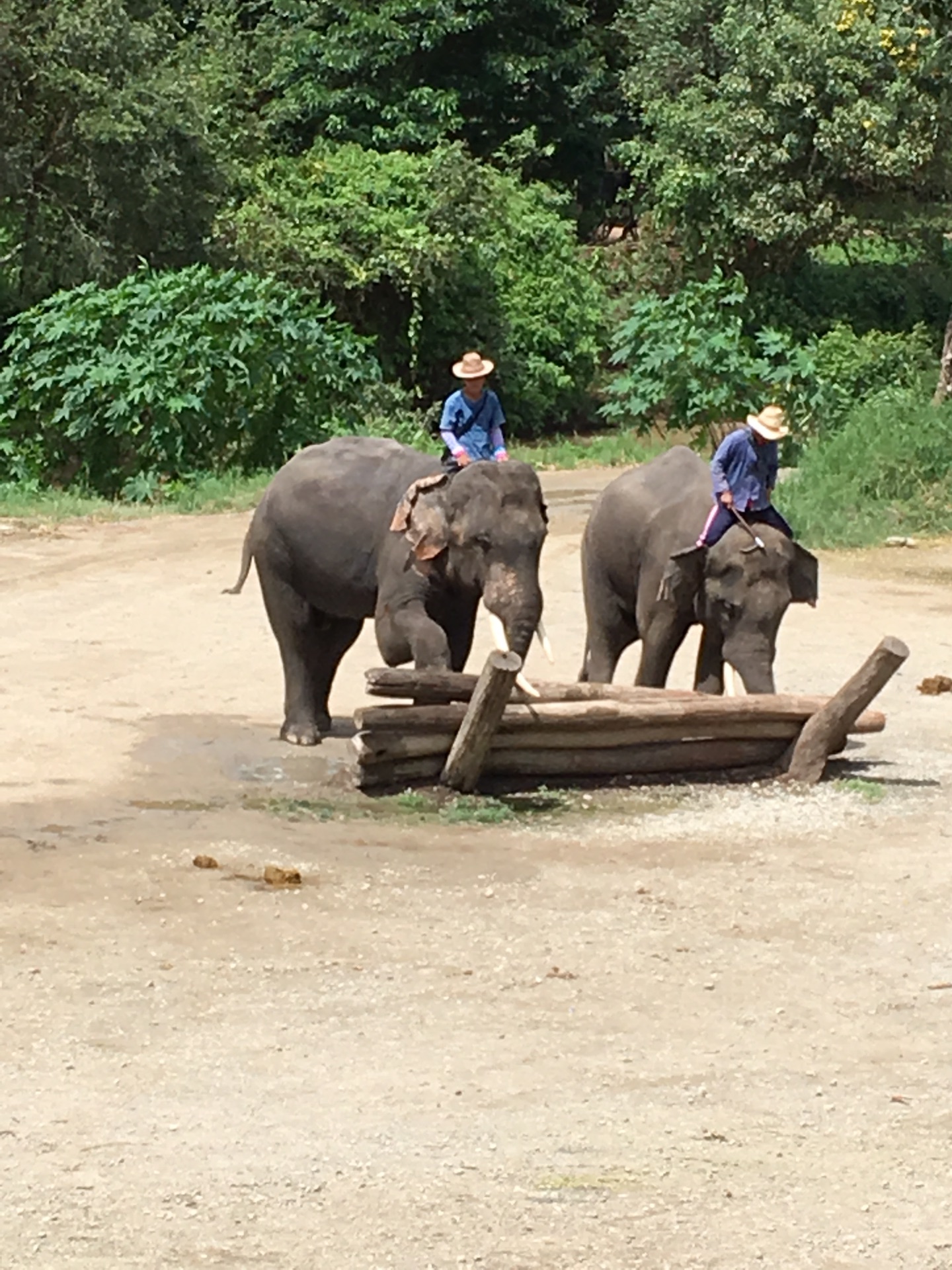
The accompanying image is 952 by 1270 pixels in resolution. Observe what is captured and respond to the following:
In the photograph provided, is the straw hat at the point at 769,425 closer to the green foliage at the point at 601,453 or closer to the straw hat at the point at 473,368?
the straw hat at the point at 473,368

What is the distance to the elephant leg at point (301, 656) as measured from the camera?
40.4 feet

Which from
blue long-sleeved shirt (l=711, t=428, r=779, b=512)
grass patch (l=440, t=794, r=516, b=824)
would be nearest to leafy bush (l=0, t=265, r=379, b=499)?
blue long-sleeved shirt (l=711, t=428, r=779, b=512)

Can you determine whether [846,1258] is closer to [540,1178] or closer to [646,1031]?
[540,1178]

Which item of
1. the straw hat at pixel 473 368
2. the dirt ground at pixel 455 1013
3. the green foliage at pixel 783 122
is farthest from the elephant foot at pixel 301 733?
the green foliage at pixel 783 122

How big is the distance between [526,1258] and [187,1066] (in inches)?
72.5

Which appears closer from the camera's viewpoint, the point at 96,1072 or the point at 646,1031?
the point at 96,1072

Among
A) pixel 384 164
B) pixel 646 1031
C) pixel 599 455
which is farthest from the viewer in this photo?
pixel 384 164

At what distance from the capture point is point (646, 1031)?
7.25 m

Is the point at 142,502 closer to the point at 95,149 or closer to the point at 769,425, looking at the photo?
the point at 95,149

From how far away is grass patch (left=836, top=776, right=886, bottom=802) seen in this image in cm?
1073

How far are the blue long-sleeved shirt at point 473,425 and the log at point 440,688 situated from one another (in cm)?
166

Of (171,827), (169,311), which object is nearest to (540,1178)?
(171,827)

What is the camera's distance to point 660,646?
11.8m

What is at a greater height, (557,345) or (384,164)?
(384,164)
